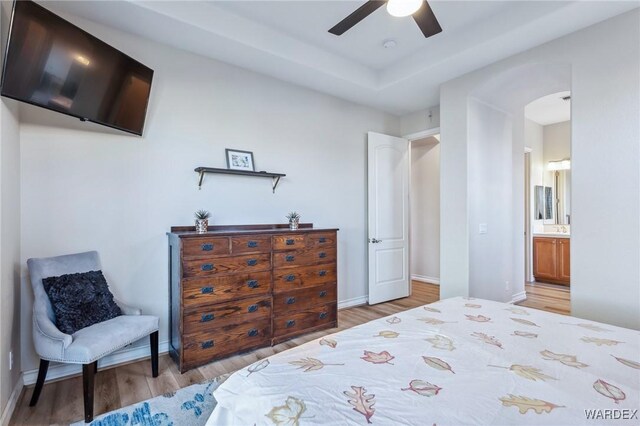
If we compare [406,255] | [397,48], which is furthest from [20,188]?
[406,255]

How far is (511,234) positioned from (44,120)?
5047mm

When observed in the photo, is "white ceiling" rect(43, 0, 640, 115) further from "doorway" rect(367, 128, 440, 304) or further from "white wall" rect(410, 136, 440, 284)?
"white wall" rect(410, 136, 440, 284)

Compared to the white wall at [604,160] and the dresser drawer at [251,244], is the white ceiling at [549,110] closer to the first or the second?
the white wall at [604,160]

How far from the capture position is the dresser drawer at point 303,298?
119 inches

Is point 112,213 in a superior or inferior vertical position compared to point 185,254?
superior

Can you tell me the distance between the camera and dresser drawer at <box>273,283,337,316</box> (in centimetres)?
301

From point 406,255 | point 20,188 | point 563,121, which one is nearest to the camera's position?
point 20,188

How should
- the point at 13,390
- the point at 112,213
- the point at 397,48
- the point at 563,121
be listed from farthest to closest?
the point at 563,121 → the point at 397,48 → the point at 112,213 → the point at 13,390

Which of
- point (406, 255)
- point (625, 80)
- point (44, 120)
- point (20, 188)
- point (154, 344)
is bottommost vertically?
point (154, 344)

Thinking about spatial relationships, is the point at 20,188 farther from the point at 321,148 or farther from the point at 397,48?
the point at 397,48

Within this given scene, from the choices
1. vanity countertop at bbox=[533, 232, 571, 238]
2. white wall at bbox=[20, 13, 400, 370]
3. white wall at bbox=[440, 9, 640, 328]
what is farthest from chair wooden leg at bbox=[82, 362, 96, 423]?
vanity countertop at bbox=[533, 232, 571, 238]

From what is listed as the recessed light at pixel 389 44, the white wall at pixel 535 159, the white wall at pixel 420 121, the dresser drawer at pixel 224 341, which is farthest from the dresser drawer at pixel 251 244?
the white wall at pixel 535 159

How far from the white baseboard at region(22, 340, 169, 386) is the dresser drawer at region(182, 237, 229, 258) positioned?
0.98 meters

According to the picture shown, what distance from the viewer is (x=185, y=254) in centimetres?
246
